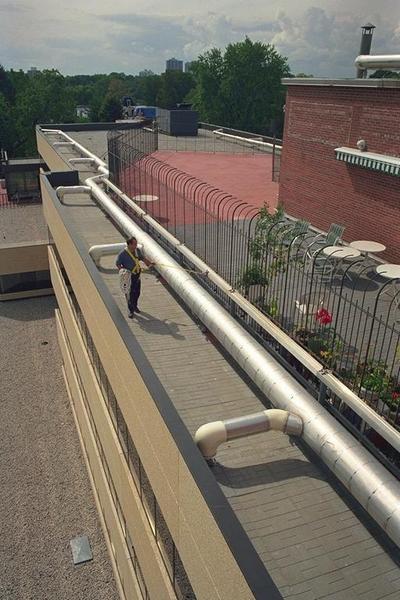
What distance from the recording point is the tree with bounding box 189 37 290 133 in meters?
68.3

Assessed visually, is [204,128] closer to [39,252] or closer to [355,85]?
[39,252]

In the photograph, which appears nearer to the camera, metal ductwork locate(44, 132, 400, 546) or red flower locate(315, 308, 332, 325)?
metal ductwork locate(44, 132, 400, 546)

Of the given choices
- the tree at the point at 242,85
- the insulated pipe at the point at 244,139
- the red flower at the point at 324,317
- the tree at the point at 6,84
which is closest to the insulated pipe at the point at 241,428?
the red flower at the point at 324,317

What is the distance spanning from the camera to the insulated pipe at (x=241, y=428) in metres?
6.55

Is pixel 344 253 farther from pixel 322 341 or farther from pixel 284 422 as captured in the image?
pixel 284 422

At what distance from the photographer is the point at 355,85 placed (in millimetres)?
13336

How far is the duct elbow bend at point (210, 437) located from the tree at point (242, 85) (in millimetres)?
67928

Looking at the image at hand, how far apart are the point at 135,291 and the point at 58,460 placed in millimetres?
9312

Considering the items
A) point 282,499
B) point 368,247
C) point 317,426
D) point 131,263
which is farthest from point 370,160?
point 282,499

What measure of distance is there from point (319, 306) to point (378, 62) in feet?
27.0

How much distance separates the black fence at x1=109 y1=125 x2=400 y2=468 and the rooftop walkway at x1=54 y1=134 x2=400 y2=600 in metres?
0.91

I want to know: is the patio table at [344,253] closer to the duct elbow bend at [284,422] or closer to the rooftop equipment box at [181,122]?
the duct elbow bend at [284,422]

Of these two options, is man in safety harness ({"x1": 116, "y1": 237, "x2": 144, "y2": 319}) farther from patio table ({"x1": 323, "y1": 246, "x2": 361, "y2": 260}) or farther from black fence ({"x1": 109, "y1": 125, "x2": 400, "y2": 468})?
patio table ({"x1": 323, "y1": 246, "x2": 361, "y2": 260})

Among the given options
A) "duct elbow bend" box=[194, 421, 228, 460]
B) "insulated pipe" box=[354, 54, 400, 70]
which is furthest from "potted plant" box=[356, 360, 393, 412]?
"insulated pipe" box=[354, 54, 400, 70]
